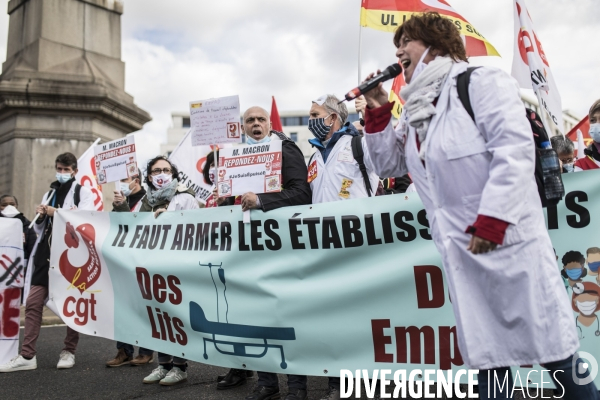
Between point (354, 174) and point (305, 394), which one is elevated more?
point (354, 174)

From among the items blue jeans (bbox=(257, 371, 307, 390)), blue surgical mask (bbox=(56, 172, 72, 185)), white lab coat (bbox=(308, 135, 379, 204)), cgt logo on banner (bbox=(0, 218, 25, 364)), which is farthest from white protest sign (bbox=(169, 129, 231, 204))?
blue jeans (bbox=(257, 371, 307, 390))

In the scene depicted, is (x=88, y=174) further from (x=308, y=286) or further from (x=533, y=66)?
(x=533, y=66)

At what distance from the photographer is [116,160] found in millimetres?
5047

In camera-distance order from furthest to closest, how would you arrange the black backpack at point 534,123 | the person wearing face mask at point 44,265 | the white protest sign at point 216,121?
1. the person wearing face mask at point 44,265
2. the white protest sign at point 216,121
3. the black backpack at point 534,123

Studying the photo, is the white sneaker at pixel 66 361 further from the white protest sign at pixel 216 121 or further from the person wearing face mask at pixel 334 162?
the person wearing face mask at pixel 334 162

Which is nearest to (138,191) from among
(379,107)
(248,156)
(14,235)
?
(14,235)

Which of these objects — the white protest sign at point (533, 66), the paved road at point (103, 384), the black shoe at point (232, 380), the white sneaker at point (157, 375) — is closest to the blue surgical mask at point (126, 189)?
the paved road at point (103, 384)

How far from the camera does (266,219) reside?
369cm

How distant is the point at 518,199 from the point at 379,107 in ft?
2.67

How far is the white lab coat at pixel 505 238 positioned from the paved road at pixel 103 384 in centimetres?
186

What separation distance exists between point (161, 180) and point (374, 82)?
2760mm

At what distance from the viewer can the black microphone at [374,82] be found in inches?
92.5

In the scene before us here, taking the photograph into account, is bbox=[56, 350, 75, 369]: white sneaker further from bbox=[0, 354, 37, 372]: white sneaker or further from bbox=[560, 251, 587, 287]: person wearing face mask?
bbox=[560, 251, 587, 287]: person wearing face mask

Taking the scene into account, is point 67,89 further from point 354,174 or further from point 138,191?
point 354,174
